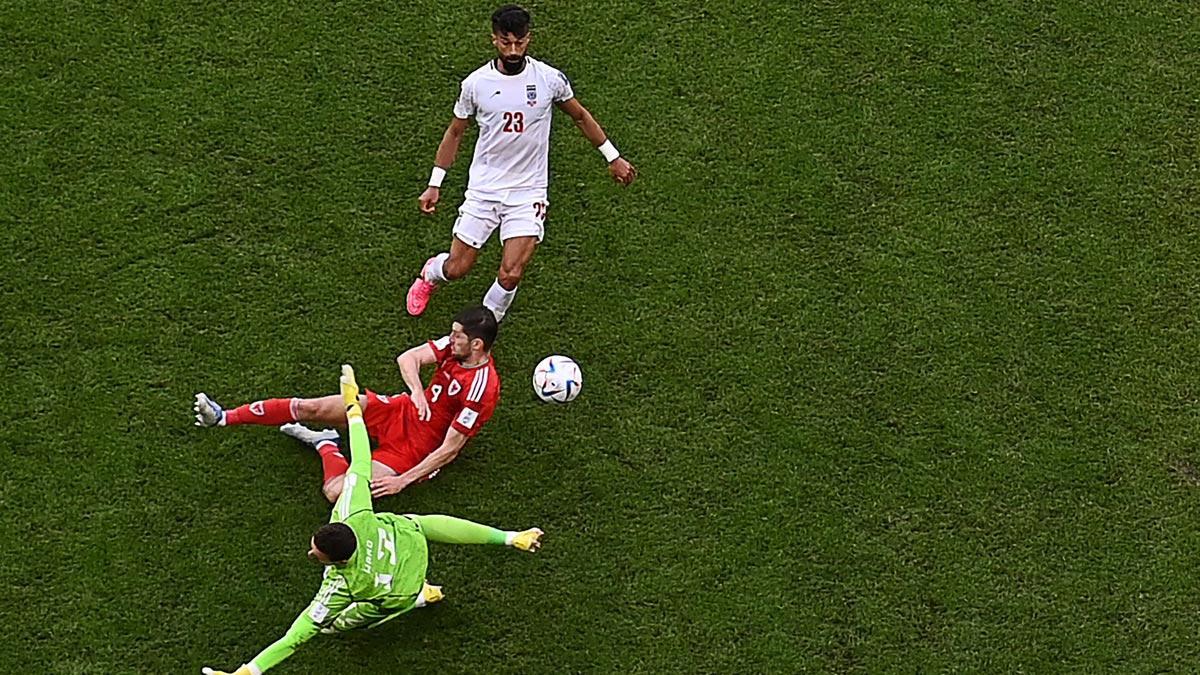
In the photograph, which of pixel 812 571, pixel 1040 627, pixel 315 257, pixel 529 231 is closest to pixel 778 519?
pixel 812 571

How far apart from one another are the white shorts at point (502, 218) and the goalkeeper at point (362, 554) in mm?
1332

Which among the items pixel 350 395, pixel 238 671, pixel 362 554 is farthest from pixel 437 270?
pixel 238 671

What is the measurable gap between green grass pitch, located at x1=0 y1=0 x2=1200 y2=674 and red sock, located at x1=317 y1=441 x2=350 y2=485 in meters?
0.18

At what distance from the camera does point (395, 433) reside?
7.55 m

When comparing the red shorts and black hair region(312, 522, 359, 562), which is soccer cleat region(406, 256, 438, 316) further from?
black hair region(312, 522, 359, 562)

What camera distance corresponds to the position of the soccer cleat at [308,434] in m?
7.65

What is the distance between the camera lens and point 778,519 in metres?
7.59

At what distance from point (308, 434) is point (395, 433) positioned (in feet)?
1.67

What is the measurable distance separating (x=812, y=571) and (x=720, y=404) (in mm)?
1105

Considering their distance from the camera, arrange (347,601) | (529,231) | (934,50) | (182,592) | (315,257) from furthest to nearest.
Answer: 1. (934,50)
2. (315,257)
3. (529,231)
4. (182,592)
5. (347,601)

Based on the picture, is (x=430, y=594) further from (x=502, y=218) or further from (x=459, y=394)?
(x=502, y=218)

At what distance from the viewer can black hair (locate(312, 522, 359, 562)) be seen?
6.06 metres

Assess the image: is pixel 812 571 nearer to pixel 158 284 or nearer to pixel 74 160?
pixel 158 284

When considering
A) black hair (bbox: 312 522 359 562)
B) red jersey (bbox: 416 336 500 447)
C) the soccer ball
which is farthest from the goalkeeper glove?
the soccer ball
